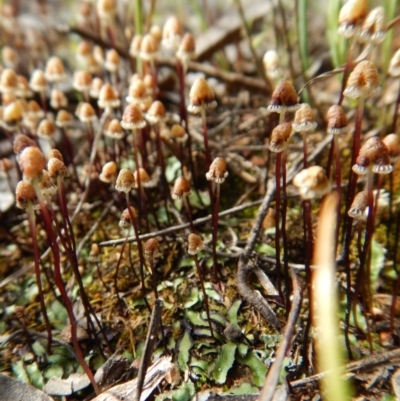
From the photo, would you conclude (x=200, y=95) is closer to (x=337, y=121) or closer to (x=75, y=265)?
(x=337, y=121)

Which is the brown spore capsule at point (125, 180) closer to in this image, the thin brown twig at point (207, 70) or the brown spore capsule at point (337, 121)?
the brown spore capsule at point (337, 121)

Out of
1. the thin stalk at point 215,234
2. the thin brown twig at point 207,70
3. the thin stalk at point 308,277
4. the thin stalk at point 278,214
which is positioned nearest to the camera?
the thin stalk at point 308,277

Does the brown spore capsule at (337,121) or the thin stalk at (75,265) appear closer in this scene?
the brown spore capsule at (337,121)

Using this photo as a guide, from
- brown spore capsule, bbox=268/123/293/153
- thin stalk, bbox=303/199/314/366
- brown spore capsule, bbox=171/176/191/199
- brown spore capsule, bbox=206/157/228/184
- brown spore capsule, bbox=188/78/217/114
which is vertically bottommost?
thin stalk, bbox=303/199/314/366

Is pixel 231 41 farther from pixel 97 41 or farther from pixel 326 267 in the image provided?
pixel 326 267

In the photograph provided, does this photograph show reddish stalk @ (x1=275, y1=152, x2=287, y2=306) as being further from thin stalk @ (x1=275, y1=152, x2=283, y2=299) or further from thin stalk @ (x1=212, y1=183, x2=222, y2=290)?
thin stalk @ (x1=212, y1=183, x2=222, y2=290)

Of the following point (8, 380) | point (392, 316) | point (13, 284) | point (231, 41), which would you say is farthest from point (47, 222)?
point (231, 41)

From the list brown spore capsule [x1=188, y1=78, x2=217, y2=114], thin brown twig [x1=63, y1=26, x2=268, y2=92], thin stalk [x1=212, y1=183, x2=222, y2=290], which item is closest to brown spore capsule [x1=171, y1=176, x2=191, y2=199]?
thin stalk [x1=212, y1=183, x2=222, y2=290]

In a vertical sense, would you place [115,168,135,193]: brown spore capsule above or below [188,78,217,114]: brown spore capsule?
below

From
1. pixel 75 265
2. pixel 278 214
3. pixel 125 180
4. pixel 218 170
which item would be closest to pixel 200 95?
pixel 218 170

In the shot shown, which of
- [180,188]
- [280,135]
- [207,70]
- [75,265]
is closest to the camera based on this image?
[280,135]

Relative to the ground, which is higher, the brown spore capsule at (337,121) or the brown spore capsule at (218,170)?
the brown spore capsule at (337,121)

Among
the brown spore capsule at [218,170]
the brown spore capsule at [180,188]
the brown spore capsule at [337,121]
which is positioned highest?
the brown spore capsule at [337,121]

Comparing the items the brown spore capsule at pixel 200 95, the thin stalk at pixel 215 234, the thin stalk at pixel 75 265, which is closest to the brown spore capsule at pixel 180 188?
the thin stalk at pixel 215 234
